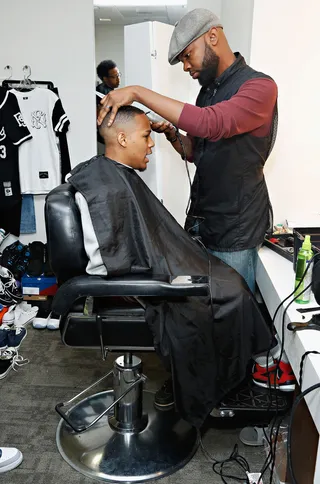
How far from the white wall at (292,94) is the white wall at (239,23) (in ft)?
0.27

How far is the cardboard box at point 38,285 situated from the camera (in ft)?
9.82

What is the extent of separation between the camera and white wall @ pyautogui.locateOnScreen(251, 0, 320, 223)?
6.52 feet

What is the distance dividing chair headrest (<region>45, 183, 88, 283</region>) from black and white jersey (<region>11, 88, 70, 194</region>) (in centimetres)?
179

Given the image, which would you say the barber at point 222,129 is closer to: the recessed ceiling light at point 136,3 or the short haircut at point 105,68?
the short haircut at point 105,68

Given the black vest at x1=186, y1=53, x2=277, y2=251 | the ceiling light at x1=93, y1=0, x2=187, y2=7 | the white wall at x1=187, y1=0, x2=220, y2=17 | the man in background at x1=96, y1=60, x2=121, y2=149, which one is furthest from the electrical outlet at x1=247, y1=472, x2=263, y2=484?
the ceiling light at x1=93, y1=0, x2=187, y2=7

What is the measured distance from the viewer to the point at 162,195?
7.54ft

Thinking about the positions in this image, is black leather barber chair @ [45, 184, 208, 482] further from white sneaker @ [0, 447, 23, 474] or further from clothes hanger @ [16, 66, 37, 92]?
clothes hanger @ [16, 66, 37, 92]

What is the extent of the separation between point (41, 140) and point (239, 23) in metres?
1.61

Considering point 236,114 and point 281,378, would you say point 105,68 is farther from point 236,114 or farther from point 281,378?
point 281,378

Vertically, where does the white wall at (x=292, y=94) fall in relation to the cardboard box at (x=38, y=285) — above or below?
above

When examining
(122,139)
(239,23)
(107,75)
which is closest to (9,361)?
(122,139)

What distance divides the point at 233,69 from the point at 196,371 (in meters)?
1.14

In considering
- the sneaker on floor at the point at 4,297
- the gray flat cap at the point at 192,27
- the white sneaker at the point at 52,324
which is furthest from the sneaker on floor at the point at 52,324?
the gray flat cap at the point at 192,27

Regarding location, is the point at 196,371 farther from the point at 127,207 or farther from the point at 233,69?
the point at 233,69
